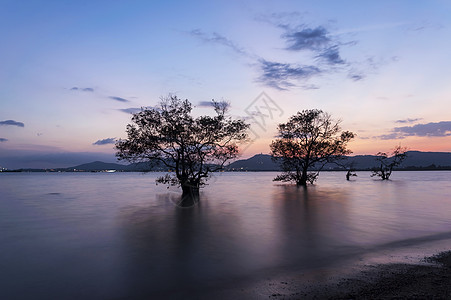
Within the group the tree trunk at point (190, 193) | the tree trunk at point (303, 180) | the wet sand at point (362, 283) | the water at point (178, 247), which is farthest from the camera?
the tree trunk at point (303, 180)

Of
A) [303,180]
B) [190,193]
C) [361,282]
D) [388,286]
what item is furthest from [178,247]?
[303,180]

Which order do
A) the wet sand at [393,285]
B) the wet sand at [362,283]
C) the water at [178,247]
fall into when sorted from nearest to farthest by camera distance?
the wet sand at [393,285]
the wet sand at [362,283]
the water at [178,247]

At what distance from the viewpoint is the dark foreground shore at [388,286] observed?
25.8 feet

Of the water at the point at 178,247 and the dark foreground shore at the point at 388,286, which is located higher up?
the dark foreground shore at the point at 388,286

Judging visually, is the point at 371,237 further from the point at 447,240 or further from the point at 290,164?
the point at 290,164

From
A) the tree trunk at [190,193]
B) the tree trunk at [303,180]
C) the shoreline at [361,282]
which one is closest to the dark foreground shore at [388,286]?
the shoreline at [361,282]

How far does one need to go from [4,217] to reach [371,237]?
32.9m

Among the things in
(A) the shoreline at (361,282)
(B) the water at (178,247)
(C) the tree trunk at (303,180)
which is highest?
(C) the tree trunk at (303,180)

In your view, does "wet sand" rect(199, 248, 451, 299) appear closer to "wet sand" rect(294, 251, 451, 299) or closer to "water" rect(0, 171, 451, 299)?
"wet sand" rect(294, 251, 451, 299)

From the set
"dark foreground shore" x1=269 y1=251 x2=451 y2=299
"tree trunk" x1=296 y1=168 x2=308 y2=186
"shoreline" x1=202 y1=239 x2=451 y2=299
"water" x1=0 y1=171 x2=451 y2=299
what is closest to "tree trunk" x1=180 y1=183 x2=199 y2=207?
"water" x1=0 y1=171 x2=451 y2=299

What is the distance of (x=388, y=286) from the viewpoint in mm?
8453

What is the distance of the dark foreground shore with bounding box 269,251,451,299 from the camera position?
7.87 metres

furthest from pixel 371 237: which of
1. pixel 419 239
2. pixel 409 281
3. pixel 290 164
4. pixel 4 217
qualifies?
pixel 290 164

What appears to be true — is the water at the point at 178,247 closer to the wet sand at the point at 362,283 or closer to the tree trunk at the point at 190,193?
the wet sand at the point at 362,283
